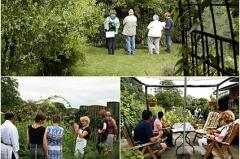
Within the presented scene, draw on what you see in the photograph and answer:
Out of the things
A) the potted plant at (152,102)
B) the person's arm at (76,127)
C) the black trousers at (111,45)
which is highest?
the black trousers at (111,45)

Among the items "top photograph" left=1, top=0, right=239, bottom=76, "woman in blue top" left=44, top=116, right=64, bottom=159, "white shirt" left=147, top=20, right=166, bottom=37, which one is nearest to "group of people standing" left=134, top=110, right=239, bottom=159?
"woman in blue top" left=44, top=116, right=64, bottom=159

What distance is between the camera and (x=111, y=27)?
416 cm

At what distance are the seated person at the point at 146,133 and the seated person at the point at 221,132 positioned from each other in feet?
0.71

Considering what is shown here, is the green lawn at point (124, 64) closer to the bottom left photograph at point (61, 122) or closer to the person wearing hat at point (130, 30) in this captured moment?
the person wearing hat at point (130, 30)

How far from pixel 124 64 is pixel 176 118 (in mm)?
1063

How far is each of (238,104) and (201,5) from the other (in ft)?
4.15

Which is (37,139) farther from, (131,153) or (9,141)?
(131,153)

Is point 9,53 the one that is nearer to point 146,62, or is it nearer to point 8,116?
point 8,116

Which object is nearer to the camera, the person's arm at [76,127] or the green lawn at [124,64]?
the person's arm at [76,127]

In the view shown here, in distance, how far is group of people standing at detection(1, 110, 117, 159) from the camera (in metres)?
3.13

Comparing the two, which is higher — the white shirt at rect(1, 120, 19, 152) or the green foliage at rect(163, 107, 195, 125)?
the green foliage at rect(163, 107, 195, 125)

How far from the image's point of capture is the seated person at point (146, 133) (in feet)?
10.2

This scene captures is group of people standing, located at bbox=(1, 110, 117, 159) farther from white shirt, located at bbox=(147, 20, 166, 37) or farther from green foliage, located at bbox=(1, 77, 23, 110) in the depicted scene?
white shirt, located at bbox=(147, 20, 166, 37)

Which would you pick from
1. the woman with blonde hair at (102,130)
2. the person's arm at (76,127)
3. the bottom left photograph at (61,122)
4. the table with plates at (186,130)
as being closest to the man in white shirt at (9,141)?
the bottom left photograph at (61,122)
